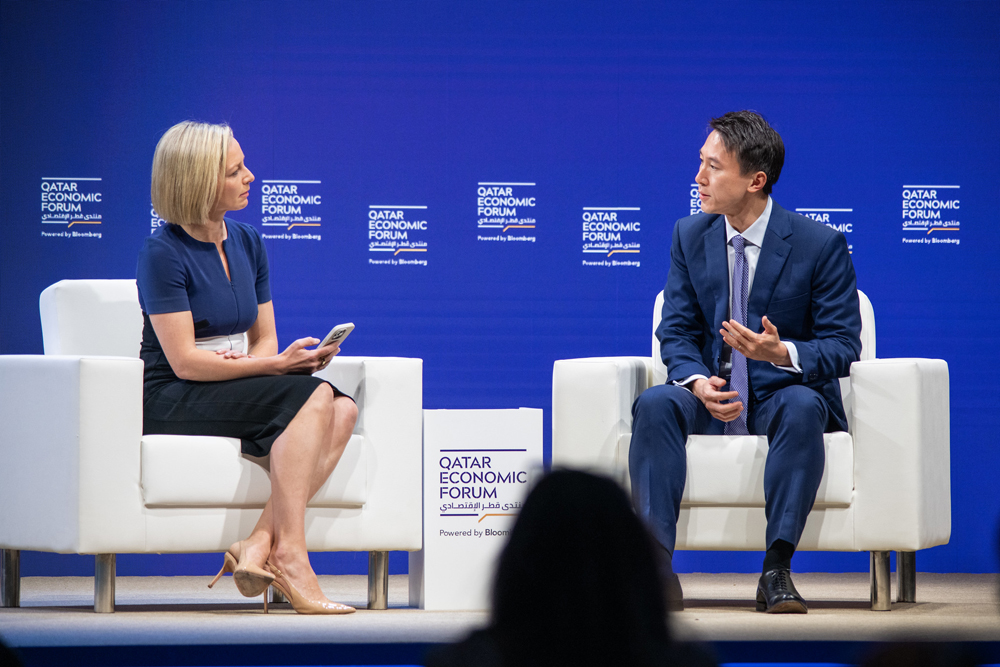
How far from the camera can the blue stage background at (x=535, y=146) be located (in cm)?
445

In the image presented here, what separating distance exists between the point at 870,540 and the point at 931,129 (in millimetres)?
2136

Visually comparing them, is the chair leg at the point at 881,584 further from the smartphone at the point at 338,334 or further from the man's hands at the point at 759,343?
the smartphone at the point at 338,334

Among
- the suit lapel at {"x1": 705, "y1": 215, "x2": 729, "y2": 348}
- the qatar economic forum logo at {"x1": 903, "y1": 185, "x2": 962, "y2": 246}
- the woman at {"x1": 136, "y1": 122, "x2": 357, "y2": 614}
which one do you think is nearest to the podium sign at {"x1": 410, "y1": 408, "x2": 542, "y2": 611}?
the woman at {"x1": 136, "y1": 122, "x2": 357, "y2": 614}

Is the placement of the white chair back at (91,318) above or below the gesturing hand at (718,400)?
above

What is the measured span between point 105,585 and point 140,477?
29 cm

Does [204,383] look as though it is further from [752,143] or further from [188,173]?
[752,143]

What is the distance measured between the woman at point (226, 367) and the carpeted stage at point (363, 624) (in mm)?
199

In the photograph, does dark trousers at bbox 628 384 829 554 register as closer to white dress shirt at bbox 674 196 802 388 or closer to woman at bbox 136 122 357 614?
white dress shirt at bbox 674 196 802 388

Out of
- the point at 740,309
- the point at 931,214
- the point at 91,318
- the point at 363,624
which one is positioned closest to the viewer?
the point at 363,624

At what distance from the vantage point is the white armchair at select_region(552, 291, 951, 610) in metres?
2.98

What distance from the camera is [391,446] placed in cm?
313

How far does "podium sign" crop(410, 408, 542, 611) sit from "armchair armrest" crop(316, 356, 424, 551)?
50 millimetres

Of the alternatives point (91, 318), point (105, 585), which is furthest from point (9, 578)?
point (91, 318)

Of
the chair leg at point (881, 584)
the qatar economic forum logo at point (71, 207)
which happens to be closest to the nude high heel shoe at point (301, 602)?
the chair leg at point (881, 584)
